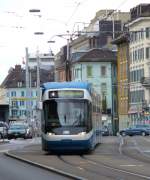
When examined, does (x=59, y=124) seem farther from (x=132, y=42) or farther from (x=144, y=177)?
(x=132, y=42)

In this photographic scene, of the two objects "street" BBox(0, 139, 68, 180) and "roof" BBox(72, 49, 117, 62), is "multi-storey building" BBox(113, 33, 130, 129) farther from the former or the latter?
"street" BBox(0, 139, 68, 180)

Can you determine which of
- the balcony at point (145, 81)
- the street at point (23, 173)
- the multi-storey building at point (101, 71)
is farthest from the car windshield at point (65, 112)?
the multi-storey building at point (101, 71)

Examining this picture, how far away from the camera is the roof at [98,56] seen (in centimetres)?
12912

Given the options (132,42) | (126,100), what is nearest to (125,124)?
(126,100)

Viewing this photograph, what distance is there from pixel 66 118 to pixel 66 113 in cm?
25

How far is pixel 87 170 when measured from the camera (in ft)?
75.6

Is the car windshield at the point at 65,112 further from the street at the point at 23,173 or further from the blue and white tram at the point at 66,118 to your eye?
the street at the point at 23,173

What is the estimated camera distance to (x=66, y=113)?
32.2 meters

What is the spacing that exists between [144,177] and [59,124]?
40.4 ft

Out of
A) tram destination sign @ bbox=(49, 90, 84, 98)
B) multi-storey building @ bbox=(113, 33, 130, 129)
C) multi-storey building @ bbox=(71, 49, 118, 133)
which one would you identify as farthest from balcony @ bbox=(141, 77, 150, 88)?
tram destination sign @ bbox=(49, 90, 84, 98)

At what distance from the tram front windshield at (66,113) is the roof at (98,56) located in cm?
9653

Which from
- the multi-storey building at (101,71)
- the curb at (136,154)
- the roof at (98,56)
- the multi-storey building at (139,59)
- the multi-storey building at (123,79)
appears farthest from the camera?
the multi-storey building at (101,71)

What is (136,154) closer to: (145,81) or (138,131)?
(138,131)

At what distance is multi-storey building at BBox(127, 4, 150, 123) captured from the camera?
10031 cm
